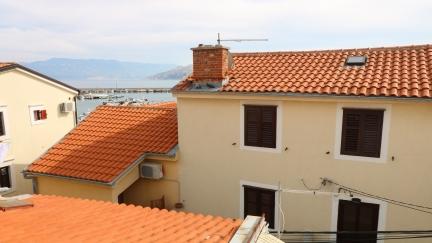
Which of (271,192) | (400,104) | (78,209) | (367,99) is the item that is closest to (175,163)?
(271,192)

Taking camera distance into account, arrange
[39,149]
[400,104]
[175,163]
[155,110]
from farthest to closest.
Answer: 1. [39,149]
2. [155,110]
3. [175,163]
4. [400,104]

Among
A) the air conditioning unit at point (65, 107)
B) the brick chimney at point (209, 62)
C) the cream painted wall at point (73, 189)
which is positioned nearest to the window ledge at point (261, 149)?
the brick chimney at point (209, 62)

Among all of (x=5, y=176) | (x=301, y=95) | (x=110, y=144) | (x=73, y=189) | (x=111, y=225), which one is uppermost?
(x=301, y=95)

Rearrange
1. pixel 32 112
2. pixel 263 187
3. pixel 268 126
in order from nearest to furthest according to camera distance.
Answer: pixel 268 126 < pixel 263 187 < pixel 32 112

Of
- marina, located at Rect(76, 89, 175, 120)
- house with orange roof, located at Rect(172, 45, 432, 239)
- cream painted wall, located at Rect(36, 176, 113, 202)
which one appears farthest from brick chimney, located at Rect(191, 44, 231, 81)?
marina, located at Rect(76, 89, 175, 120)

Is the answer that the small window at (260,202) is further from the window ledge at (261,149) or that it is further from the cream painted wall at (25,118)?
the cream painted wall at (25,118)

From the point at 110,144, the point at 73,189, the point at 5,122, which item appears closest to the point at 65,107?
the point at 5,122

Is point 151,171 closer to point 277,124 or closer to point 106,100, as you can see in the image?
point 277,124

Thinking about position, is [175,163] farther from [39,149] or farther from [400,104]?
[39,149]

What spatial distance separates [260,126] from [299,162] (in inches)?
66.8

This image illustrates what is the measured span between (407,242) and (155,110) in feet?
36.4

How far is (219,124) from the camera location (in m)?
11.2

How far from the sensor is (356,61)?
10.8m

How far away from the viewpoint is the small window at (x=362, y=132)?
9.12 m
